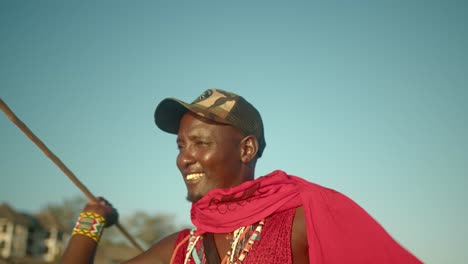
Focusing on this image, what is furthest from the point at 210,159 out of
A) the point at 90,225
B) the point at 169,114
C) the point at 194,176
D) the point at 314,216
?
the point at 90,225

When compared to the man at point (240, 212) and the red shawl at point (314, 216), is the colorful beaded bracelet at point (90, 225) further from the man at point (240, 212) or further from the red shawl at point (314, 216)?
the red shawl at point (314, 216)

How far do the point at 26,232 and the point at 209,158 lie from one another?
148 feet

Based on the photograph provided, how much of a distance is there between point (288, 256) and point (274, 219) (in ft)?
0.97

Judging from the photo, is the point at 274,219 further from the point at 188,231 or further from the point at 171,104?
the point at 171,104

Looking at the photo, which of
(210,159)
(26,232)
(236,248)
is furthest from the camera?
(26,232)

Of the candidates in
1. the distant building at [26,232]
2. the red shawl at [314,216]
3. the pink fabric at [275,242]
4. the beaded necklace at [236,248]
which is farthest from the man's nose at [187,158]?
the distant building at [26,232]

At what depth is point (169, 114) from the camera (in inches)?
131

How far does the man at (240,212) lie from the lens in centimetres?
246

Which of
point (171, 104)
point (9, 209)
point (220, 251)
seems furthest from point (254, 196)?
point (9, 209)

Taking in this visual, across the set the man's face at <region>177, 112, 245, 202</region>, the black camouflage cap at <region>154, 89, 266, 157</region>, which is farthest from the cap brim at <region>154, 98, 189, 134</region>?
the man's face at <region>177, 112, 245, 202</region>

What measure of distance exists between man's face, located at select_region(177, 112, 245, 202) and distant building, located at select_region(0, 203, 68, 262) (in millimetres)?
40831

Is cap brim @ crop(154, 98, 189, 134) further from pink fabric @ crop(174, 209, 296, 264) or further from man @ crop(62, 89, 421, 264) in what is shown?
pink fabric @ crop(174, 209, 296, 264)

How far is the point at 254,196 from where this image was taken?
2.87 meters

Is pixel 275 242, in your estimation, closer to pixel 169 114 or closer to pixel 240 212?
pixel 240 212
